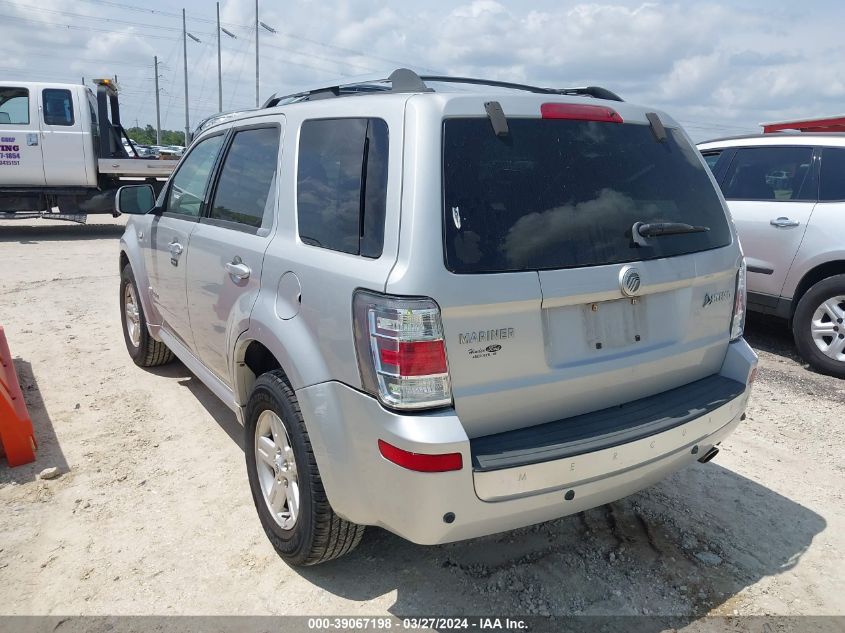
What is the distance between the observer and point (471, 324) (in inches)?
86.7

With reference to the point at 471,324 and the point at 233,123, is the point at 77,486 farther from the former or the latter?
the point at 471,324

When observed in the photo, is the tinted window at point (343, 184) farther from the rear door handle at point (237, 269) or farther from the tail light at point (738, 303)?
the tail light at point (738, 303)

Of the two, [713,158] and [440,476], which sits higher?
[713,158]

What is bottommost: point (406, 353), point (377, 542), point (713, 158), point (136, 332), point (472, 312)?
point (377, 542)

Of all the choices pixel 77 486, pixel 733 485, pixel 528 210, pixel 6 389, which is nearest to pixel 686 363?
pixel 528 210

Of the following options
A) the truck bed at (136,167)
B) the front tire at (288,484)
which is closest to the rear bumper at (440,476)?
the front tire at (288,484)

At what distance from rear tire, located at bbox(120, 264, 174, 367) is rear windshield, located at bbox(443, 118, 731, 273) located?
3504 mm

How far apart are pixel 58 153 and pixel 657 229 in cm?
1235

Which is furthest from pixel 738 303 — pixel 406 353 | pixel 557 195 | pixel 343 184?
pixel 343 184

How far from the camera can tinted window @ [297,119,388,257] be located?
2.37m

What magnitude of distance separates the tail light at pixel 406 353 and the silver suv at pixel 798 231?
464 cm

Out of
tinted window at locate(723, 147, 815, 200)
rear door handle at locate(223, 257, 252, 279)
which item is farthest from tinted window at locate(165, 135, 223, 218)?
tinted window at locate(723, 147, 815, 200)

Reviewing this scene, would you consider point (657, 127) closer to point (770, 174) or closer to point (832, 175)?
point (832, 175)

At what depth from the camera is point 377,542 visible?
10.2ft
